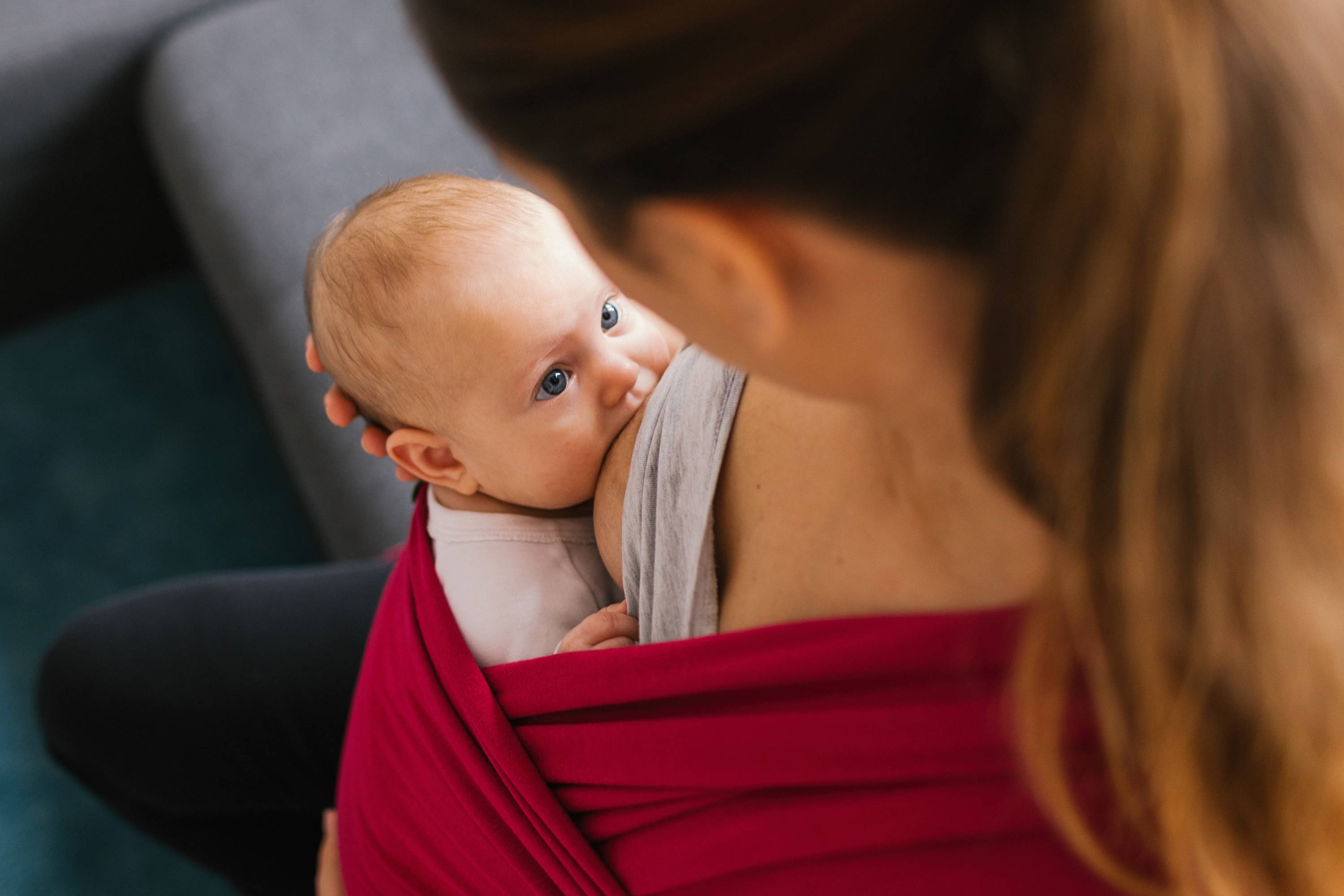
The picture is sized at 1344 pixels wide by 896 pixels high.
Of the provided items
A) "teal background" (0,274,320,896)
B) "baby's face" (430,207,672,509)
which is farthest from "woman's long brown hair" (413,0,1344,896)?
"teal background" (0,274,320,896)

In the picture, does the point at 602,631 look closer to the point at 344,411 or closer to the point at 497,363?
the point at 497,363

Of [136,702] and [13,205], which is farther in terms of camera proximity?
[13,205]

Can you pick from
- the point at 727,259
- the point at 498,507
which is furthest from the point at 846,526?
→ the point at 498,507

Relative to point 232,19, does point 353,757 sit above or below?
below

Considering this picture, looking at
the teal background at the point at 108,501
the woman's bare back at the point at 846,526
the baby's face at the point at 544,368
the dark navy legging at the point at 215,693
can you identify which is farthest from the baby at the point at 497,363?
the teal background at the point at 108,501

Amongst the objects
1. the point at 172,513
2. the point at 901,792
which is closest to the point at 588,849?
the point at 901,792

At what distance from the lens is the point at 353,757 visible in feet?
2.73

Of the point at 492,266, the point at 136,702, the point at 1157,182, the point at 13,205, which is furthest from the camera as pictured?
the point at 13,205

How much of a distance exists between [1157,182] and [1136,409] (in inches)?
3.0

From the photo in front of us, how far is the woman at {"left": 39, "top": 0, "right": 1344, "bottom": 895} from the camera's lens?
0.31 m

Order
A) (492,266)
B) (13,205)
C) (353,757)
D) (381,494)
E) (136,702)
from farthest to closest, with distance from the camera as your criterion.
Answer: (13,205)
(381,494)
(136,702)
(353,757)
(492,266)

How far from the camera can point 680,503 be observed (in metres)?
0.62

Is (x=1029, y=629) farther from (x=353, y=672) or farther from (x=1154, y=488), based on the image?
(x=353, y=672)

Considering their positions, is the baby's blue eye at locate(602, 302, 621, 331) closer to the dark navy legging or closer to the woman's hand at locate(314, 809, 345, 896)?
the dark navy legging
